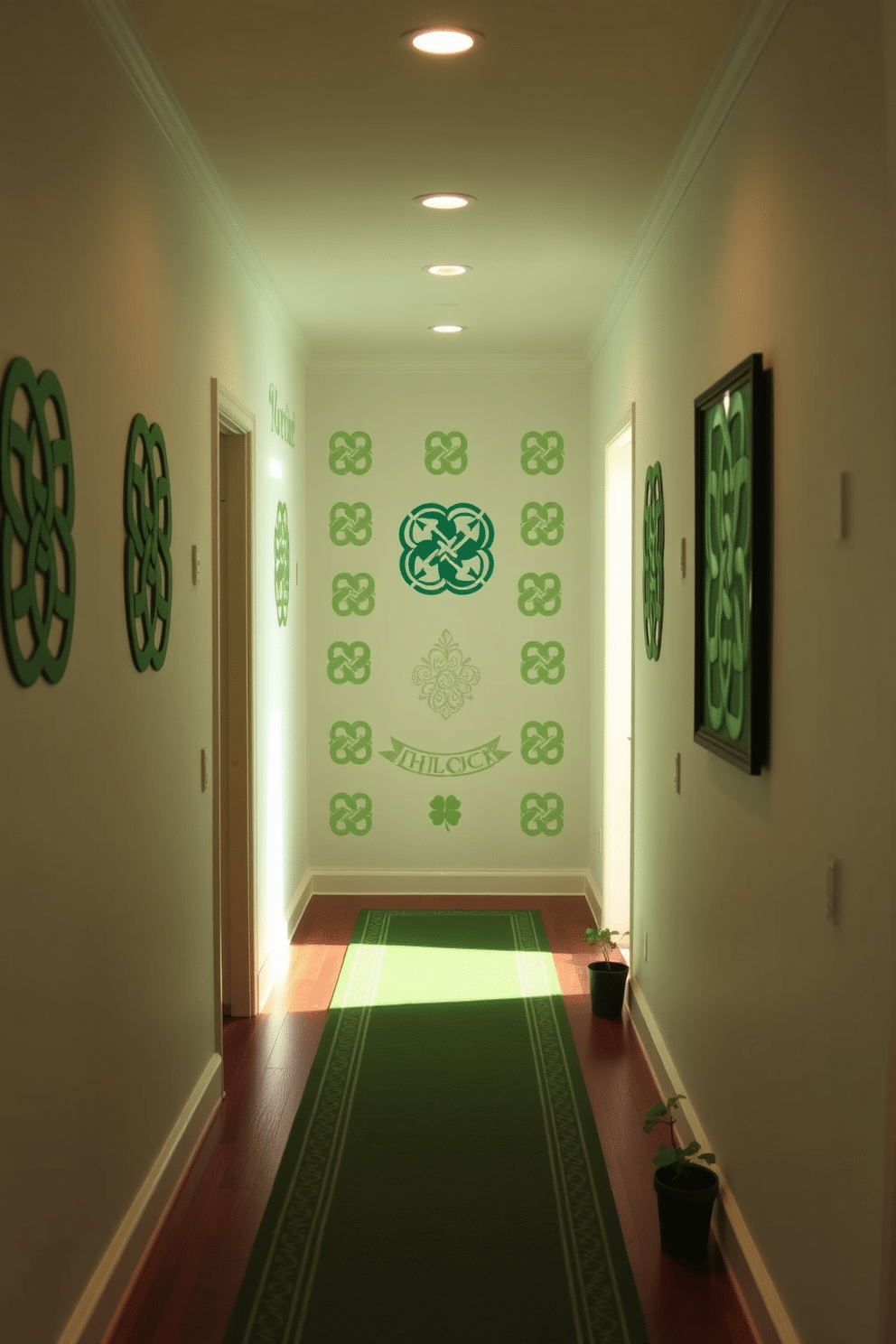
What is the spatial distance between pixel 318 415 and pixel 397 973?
2970 millimetres

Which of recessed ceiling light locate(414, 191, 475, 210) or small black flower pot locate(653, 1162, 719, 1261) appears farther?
recessed ceiling light locate(414, 191, 475, 210)

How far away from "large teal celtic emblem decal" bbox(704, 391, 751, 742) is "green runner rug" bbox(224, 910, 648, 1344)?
4.31 feet

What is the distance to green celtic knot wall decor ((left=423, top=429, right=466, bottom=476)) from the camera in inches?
263

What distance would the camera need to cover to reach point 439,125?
3.36 m

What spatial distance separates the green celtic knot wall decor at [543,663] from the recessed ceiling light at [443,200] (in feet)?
9.95

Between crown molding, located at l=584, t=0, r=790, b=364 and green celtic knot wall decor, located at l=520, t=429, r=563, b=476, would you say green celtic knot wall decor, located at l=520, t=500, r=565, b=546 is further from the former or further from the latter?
crown molding, located at l=584, t=0, r=790, b=364

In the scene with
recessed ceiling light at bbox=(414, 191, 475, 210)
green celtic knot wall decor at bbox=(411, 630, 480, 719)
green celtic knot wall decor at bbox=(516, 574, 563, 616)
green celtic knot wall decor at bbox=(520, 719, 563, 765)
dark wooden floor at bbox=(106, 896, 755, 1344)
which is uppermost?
recessed ceiling light at bbox=(414, 191, 475, 210)

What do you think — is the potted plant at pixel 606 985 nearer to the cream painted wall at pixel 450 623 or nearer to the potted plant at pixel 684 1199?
the potted plant at pixel 684 1199

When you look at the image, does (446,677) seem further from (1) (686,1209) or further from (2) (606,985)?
(1) (686,1209)

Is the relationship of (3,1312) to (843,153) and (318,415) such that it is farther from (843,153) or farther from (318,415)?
(318,415)

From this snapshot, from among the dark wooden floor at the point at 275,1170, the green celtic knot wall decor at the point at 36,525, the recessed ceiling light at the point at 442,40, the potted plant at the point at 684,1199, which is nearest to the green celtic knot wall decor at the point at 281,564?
the dark wooden floor at the point at 275,1170

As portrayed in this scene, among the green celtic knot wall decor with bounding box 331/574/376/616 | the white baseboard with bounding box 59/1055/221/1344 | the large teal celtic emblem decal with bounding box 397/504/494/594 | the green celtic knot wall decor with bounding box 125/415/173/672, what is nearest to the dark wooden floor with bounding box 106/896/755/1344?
the white baseboard with bounding box 59/1055/221/1344

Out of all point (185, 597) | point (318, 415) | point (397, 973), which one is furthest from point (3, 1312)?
point (318, 415)

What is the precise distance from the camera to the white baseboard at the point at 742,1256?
2502 mm
